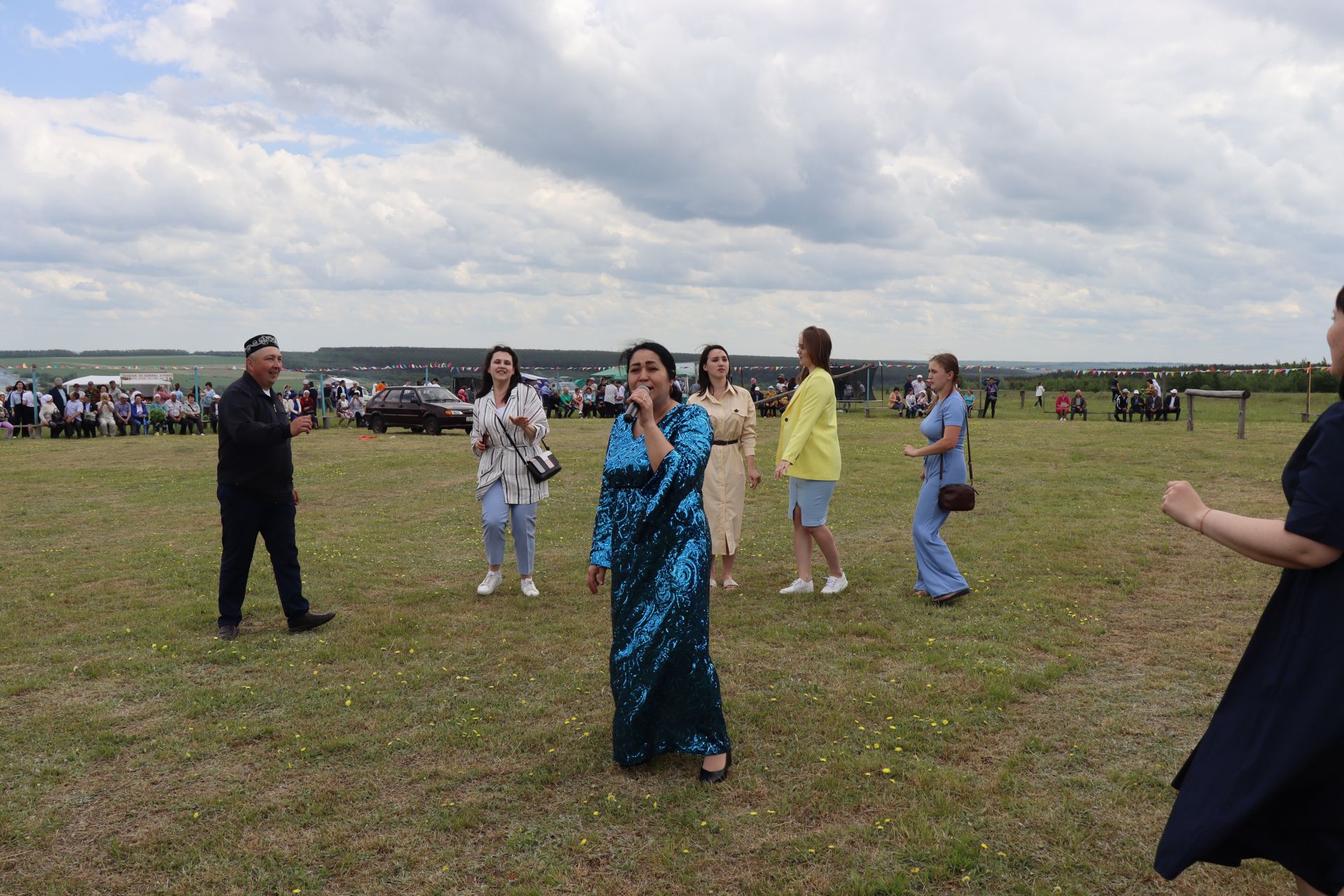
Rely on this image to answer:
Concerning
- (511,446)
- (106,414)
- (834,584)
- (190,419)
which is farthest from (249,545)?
(190,419)

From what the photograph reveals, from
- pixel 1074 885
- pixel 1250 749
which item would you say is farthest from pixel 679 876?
pixel 1250 749

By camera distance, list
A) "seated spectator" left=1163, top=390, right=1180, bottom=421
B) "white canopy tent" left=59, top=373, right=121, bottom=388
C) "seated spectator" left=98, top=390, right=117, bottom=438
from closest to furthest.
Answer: "seated spectator" left=98, top=390, right=117, bottom=438 → "seated spectator" left=1163, top=390, right=1180, bottom=421 → "white canopy tent" left=59, top=373, right=121, bottom=388

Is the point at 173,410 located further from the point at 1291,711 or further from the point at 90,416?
the point at 1291,711

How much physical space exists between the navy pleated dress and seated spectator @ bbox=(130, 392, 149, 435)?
31363 millimetres

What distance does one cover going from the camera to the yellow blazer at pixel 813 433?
712cm

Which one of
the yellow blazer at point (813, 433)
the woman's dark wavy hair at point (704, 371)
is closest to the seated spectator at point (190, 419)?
the woman's dark wavy hair at point (704, 371)

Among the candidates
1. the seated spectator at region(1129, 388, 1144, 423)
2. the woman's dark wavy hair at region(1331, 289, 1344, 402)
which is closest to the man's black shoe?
the woman's dark wavy hair at region(1331, 289, 1344, 402)

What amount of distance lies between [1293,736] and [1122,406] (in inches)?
1301

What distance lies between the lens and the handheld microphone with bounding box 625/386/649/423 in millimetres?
3930

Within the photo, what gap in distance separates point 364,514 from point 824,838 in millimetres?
10033

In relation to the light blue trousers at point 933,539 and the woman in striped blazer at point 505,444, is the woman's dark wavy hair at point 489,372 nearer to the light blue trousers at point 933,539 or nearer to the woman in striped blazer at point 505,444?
the woman in striped blazer at point 505,444

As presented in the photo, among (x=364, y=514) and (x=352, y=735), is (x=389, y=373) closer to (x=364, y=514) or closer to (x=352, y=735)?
(x=364, y=514)

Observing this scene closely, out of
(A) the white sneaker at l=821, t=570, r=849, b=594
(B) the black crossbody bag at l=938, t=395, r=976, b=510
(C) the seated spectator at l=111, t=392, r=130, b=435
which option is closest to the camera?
(B) the black crossbody bag at l=938, t=395, r=976, b=510

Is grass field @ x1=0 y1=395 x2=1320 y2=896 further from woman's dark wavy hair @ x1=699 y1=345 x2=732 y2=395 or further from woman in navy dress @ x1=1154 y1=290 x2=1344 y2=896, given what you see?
woman's dark wavy hair @ x1=699 y1=345 x2=732 y2=395
